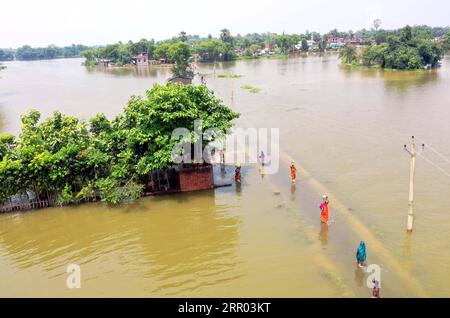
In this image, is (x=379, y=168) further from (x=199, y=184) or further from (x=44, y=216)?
(x=44, y=216)

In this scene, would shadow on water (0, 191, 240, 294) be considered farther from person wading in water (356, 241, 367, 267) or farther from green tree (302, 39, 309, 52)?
green tree (302, 39, 309, 52)

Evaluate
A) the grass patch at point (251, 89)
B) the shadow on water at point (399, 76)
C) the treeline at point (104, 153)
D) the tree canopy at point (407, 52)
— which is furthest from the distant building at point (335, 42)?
the treeline at point (104, 153)

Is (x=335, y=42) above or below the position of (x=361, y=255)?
above

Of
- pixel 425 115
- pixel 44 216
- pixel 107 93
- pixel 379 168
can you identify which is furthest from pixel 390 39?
pixel 44 216

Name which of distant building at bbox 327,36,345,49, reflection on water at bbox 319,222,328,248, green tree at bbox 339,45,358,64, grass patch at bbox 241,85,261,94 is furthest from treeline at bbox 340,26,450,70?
distant building at bbox 327,36,345,49

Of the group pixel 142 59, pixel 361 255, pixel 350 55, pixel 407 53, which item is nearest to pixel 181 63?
pixel 407 53

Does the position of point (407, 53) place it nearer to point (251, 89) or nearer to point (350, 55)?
point (350, 55)
